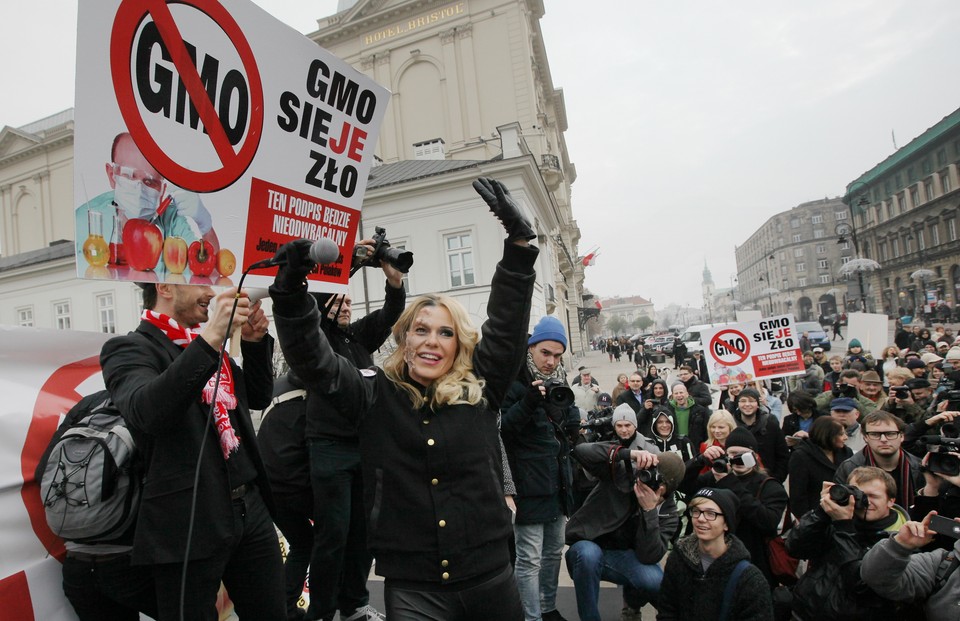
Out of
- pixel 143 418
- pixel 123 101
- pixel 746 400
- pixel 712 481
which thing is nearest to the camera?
pixel 143 418

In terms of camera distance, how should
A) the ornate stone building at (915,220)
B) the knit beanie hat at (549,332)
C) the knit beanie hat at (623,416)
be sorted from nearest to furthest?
the knit beanie hat at (549,332), the knit beanie hat at (623,416), the ornate stone building at (915,220)

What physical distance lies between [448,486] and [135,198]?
1.48 metres

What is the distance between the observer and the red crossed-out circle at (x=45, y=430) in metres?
2.23

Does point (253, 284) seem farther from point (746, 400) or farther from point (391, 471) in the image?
point (746, 400)

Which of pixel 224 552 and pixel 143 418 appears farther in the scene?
pixel 224 552

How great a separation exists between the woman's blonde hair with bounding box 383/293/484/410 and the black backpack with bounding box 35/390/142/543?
0.95m

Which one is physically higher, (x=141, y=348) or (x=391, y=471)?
(x=141, y=348)

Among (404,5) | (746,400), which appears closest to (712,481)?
(746,400)

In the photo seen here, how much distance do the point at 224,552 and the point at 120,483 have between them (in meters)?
0.44

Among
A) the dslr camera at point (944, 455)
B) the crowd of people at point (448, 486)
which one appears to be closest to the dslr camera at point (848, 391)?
the crowd of people at point (448, 486)

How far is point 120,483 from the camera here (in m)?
1.97

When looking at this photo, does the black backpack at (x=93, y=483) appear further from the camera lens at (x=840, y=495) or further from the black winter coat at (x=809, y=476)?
the black winter coat at (x=809, y=476)

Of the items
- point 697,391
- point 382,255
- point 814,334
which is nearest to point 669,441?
point 697,391

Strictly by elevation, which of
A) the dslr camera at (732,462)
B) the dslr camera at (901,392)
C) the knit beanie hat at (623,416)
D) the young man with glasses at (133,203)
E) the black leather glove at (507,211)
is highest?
the young man with glasses at (133,203)
